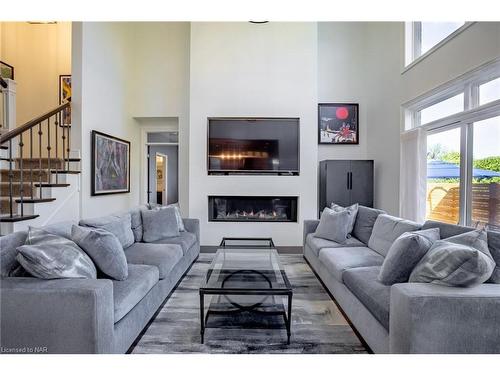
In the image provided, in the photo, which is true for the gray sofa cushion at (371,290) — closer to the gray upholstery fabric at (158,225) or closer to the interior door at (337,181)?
the gray upholstery fabric at (158,225)

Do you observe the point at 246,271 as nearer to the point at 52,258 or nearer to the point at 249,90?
the point at 52,258

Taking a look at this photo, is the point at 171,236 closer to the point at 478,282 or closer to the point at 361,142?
the point at 478,282

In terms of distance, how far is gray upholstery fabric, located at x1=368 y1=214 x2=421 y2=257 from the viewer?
273cm

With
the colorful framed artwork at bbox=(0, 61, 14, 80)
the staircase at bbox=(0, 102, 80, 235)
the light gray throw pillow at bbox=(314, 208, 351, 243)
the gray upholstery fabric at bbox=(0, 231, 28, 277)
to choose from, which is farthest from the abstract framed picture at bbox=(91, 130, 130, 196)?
the light gray throw pillow at bbox=(314, 208, 351, 243)

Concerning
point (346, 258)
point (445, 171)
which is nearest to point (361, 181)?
point (445, 171)

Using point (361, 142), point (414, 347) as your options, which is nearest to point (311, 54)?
point (361, 142)

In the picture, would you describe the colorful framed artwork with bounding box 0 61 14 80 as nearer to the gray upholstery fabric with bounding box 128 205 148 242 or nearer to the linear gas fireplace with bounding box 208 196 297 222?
the gray upholstery fabric with bounding box 128 205 148 242

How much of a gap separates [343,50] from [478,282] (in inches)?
201

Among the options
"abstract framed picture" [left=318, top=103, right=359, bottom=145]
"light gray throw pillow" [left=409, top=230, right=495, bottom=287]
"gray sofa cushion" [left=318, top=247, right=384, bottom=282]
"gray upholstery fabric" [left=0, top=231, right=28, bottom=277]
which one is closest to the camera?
"light gray throw pillow" [left=409, top=230, right=495, bottom=287]

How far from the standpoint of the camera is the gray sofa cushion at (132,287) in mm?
1818

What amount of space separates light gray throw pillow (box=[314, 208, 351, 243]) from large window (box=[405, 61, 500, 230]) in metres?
1.25

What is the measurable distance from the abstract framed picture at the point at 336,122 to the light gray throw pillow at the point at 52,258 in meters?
4.60

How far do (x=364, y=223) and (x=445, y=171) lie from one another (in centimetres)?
124

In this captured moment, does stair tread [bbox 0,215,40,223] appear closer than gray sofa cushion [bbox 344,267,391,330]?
No
